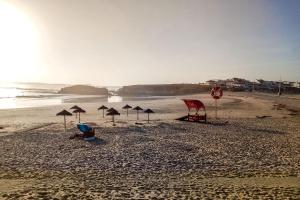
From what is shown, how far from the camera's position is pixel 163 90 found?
330ft

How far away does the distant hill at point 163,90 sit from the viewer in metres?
95.8

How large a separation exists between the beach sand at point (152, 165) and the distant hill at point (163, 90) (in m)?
69.7

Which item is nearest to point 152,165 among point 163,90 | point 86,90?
point 163,90

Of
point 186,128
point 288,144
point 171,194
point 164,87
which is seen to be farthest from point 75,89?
point 171,194

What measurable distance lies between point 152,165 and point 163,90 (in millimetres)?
85190

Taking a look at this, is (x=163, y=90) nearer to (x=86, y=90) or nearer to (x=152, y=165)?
(x=86, y=90)

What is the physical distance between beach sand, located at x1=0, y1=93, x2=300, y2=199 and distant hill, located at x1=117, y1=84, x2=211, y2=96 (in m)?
69.7

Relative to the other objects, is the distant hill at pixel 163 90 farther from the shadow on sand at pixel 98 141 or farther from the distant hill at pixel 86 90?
the shadow on sand at pixel 98 141

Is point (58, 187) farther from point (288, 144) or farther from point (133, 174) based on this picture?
point (288, 144)

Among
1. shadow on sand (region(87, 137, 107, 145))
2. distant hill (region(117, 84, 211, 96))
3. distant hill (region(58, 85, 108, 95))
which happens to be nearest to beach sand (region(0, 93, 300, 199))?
shadow on sand (region(87, 137, 107, 145))

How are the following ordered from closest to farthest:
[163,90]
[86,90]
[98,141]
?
[98,141]
[163,90]
[86,90]

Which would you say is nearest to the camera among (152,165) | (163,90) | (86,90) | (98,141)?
(152,165)

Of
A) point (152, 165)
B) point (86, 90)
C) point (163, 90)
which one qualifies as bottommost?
point (152, 165)

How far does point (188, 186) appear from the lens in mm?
12289
